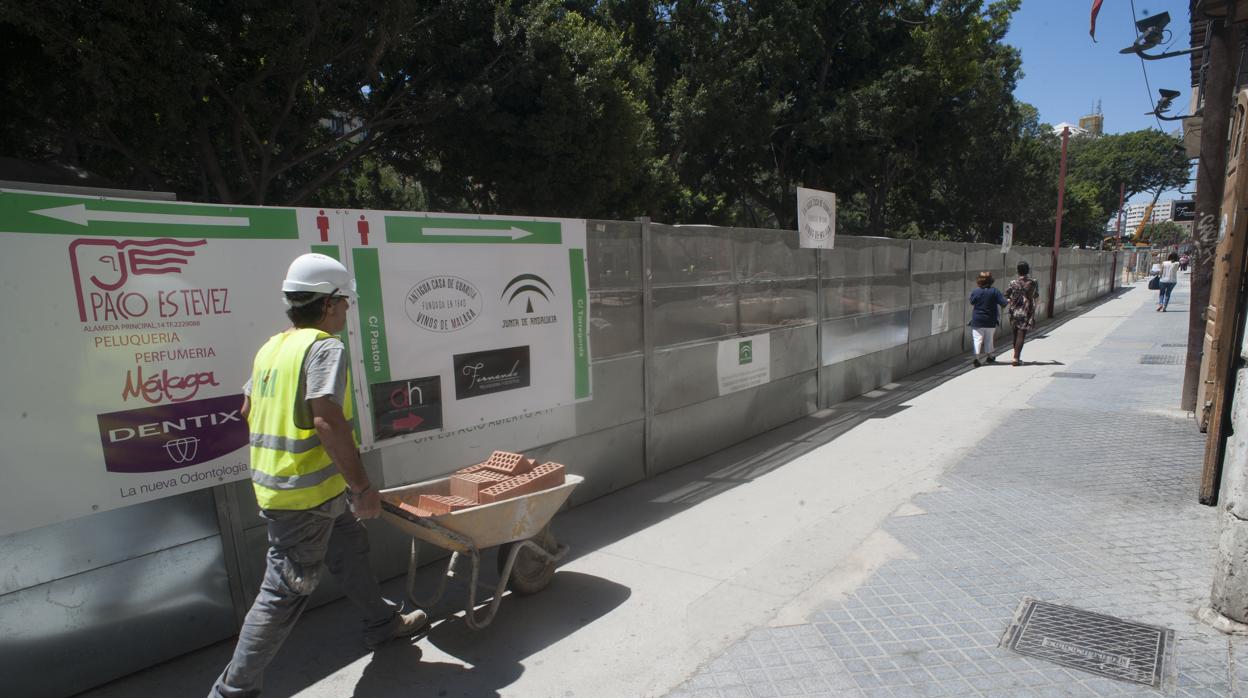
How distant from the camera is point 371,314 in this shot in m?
4.19

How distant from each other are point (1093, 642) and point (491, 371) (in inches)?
148

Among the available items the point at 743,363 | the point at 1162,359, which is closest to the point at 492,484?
the point at 743,363

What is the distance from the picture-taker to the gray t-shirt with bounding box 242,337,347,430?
2.79 meters

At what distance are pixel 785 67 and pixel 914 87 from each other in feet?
13.2

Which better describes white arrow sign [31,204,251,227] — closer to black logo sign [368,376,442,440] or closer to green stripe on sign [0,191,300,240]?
green stripe on sign [0,191,300,240]

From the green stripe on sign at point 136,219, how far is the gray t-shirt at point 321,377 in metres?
1.20

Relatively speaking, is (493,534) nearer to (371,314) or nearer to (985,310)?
(371,314)

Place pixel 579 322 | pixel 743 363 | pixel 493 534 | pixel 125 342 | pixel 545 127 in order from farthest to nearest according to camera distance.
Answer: pixel 545 127
pixel 743 363
pixel 579 322
pixel 493 534
pixel 125 342

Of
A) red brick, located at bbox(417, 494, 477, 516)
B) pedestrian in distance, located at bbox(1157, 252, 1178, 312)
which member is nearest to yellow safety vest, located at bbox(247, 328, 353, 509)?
red brick, located at bbox(417, 494, 477, 516)

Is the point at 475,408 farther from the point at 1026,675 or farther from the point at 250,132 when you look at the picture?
the point at 250,132

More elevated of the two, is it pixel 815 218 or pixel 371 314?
pixel 815 218

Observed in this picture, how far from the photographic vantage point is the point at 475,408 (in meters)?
4.82

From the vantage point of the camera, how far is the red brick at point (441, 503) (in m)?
3.61

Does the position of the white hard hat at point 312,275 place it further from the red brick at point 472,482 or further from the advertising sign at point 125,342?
the red brick at point 472,482
